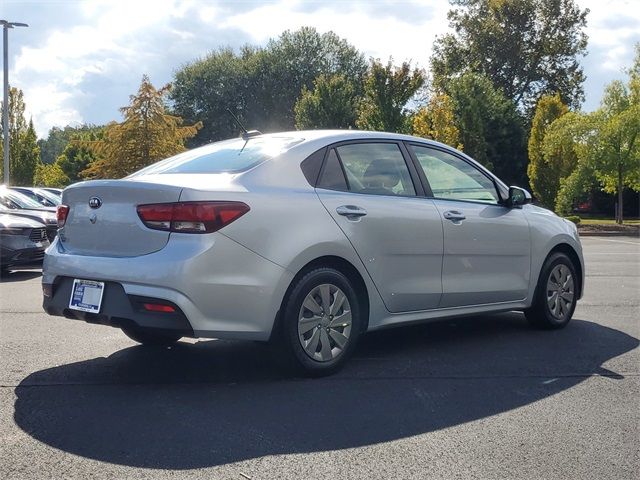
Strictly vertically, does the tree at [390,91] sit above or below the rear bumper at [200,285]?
above

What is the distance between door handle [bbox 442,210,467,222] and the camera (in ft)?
20.6

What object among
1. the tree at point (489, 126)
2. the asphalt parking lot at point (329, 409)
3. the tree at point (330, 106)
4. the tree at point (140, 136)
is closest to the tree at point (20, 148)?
the tree at point (330, 106)

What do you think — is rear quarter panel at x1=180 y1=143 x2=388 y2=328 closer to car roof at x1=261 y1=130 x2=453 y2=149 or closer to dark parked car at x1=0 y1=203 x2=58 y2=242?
car roof at x1=261 y1=130 x2=453 y2=149

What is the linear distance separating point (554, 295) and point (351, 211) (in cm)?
271

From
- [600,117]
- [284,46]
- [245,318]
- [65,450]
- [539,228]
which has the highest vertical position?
[284,46]

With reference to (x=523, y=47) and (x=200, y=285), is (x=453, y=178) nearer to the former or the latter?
(x=200, y=285)

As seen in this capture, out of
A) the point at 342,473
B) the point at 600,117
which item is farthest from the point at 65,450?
the point at 600,117

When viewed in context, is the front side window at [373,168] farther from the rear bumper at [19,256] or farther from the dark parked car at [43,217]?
the dark parked car at [43,217]

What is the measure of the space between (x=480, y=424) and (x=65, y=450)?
219 centimetres

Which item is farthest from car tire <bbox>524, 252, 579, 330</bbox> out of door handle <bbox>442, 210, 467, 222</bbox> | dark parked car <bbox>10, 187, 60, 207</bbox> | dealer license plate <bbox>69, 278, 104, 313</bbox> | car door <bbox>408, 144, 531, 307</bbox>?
dark parked car <bbox>10, 187, 60, 207</bbox>

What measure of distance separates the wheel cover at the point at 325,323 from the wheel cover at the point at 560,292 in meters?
2.60

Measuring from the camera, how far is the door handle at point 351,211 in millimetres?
5527

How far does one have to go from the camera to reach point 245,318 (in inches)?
197

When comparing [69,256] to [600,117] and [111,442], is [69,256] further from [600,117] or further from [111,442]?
[600,117]
